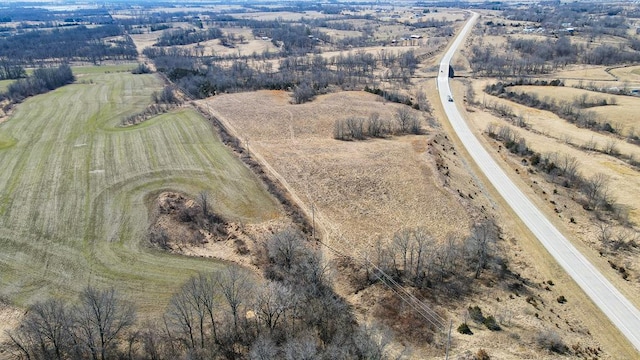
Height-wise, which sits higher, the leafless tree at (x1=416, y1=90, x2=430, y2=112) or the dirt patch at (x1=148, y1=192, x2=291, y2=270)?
the leafless tree at (x1=416, y1=90, x2=430, y2=112)

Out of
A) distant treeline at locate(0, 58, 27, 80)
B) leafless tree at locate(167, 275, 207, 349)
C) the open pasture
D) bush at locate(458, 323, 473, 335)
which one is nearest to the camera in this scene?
leafless tree at locate(167, 275, 207, 349)

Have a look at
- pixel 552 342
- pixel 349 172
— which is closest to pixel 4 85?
pixel 349 172

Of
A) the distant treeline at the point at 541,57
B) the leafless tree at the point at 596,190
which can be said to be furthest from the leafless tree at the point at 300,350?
the distant treeline at the point at 541,57

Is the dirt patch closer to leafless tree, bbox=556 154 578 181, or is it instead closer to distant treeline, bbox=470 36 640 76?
leafless tree, bbox=556 154 578 181

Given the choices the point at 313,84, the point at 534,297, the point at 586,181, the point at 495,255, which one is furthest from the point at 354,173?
the point at 313,84

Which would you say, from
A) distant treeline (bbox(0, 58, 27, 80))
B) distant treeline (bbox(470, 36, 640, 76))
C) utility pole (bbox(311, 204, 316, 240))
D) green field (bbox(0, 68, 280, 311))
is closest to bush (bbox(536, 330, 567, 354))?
utility pole (bbox(311, 204, 316, 240))

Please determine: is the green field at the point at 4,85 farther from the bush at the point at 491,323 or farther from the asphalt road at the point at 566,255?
the bush at the point at 491,323

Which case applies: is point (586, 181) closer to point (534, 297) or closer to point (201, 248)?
point (534, 297)

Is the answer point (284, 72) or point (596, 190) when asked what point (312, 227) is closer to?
point (596, 190)
